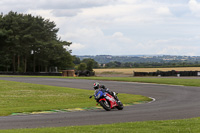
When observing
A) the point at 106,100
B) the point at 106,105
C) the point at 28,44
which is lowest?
the point at 106,105

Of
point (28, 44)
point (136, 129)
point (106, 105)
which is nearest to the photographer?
point (136, 129)

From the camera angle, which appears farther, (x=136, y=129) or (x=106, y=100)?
(x=106, y=100)

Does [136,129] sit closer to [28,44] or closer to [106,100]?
[106,100]

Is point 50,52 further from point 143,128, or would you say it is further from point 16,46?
point 143,128

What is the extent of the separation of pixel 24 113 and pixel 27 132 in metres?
7.17

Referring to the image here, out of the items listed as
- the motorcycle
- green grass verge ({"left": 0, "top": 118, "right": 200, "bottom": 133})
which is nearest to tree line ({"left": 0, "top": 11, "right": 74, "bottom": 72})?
the motorcycle

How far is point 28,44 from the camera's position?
8962 cm

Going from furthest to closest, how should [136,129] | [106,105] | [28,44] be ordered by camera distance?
[28,44], [106,105], [136,129]

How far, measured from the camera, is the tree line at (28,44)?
86625 millimetres

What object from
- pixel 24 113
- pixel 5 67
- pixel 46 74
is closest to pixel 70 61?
pixel 5 67

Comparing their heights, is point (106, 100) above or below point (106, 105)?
above

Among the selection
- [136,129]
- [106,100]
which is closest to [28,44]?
[106,100]

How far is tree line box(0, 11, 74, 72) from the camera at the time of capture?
86.6 metres

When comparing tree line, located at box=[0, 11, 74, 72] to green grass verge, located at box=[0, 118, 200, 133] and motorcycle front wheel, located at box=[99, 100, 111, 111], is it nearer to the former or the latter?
motorcycle front wheel, located at box=[99, 100, 111, 111]
